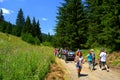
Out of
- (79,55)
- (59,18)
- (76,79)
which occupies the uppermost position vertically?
(59,18)

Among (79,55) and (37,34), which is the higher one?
(37,34)

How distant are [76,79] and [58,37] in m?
43.5

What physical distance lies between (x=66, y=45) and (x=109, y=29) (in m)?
28.4

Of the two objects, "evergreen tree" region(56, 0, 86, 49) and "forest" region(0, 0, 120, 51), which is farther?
"evergreen tree" region(56, 0, 86, 49)

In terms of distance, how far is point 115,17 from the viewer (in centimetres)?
3700

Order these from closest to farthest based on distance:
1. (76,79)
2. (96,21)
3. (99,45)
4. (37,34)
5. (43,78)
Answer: (43,78) → (76,79) → (99,45) → (96,21) → (37,34)

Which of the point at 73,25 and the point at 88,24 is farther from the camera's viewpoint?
the point at 73,25

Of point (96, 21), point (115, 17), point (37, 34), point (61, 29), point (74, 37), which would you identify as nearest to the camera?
point (115, 17)

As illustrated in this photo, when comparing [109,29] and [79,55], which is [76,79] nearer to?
[79,55]

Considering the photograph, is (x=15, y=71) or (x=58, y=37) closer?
(x=15, y=71)

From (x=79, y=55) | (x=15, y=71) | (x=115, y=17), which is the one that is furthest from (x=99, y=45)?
(x=15, y=71)

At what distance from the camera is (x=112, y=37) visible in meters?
37.4

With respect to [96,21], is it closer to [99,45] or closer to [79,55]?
[99,45]

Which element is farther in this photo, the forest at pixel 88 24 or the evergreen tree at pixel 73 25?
the evergreen tree at pixel 73 25
